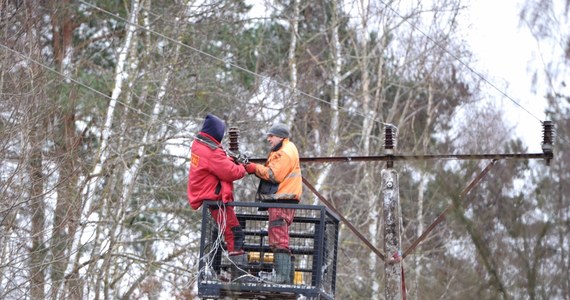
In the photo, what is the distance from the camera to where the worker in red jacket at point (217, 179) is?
43.9 feet

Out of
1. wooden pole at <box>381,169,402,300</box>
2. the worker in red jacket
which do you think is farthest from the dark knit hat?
wooden pole at <box>381,169,402,300</box>

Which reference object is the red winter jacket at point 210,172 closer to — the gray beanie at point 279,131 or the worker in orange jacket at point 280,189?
the worker in orange jacket at point 280,189

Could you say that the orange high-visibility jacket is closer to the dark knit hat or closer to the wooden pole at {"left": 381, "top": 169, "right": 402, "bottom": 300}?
the dark knit hat

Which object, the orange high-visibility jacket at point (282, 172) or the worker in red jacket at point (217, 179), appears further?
the orange high-visibility jacket at point (282, 172)

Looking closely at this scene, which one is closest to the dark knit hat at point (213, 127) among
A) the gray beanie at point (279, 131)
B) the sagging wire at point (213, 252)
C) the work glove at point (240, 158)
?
the work glove at point (240, 158)

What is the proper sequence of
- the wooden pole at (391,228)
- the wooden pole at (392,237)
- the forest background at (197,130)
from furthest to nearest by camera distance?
the wooden pole at (392,237), the wooden pole at (391,228), the forest background at (197,130)

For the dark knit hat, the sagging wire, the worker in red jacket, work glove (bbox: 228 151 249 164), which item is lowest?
the sagging wire

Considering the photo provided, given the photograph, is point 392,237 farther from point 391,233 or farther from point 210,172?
point 210,172

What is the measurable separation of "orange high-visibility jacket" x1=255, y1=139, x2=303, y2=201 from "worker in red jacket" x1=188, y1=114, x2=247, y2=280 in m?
0.23

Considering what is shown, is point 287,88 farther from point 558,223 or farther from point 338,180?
point 558,223

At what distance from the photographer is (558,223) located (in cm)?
1066

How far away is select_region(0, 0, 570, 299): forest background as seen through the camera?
11188 millimetres

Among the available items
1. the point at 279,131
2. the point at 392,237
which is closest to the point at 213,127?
the point at 279,131

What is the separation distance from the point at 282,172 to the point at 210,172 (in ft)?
2.26
